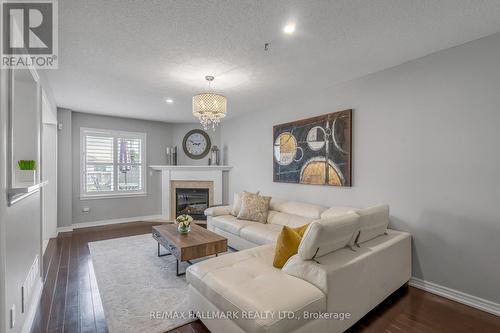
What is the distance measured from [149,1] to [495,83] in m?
3.20

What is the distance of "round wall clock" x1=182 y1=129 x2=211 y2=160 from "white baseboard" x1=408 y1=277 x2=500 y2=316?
5.28 metres

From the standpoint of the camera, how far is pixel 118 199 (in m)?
5.95

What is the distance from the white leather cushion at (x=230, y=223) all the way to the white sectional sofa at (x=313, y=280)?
126cm

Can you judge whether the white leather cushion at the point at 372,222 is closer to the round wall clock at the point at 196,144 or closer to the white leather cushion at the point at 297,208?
the white leather cushion at the point at 297,208

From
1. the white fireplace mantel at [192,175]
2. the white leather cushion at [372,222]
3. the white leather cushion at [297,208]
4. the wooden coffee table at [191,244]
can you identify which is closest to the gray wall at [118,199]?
the white fireplace mantel at [192,175]

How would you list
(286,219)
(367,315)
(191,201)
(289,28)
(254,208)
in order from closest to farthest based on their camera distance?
(289,28), (367,315), (286,219), (254,208), (191,201)

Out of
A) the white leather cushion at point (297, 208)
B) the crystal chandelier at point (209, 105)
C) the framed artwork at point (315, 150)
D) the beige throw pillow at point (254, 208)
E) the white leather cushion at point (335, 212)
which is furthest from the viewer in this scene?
the beige throw pillow at point (254, 208)

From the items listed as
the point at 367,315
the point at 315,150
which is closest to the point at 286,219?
the point at 315,150

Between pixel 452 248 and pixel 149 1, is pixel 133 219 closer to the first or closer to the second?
pixel 149 1

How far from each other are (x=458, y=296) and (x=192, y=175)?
5.24 meters

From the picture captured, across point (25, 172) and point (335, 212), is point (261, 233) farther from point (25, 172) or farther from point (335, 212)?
point (25, 172)

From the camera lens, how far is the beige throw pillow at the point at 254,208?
4.16m

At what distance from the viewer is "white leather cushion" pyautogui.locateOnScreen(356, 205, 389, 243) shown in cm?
236

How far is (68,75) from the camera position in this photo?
10.7ft
